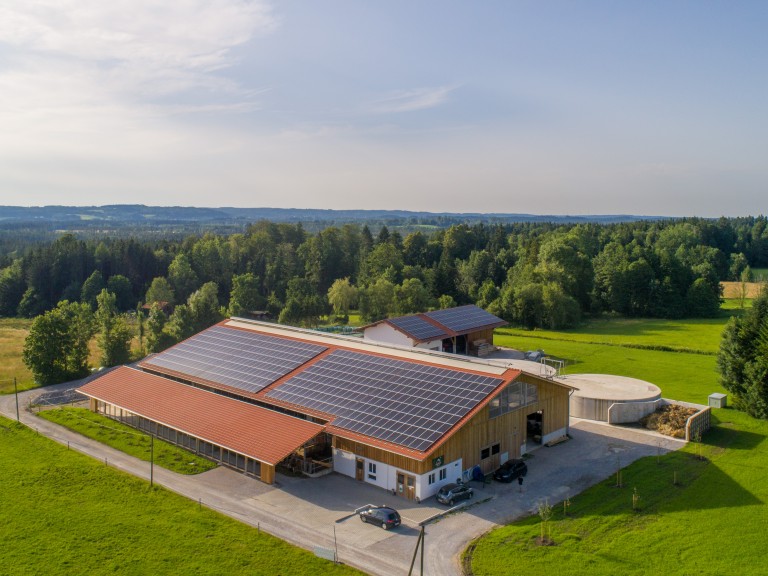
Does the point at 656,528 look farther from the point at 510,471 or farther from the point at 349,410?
the point at 349,410

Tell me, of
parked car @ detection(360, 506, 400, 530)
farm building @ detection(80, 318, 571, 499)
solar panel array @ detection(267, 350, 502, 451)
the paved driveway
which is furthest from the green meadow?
solar panel array @ detection(267, 350, 502, 451)

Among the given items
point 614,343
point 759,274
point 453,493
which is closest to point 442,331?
point 614,343

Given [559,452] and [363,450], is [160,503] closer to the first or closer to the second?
[363,450]

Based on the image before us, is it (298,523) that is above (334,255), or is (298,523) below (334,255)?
below

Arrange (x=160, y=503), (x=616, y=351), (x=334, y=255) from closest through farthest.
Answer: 1. (x=160, y=503)
2. (x=616, y=351)
3. (x=334, y=255)

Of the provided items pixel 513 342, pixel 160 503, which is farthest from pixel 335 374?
pixel 513 342

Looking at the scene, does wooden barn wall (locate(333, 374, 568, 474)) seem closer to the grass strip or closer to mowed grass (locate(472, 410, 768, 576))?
mowed grass (locate(472, 410, 768, 576))

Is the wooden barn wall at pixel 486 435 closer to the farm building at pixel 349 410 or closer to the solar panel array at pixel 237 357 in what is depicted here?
the farm building at pixel 349 410
